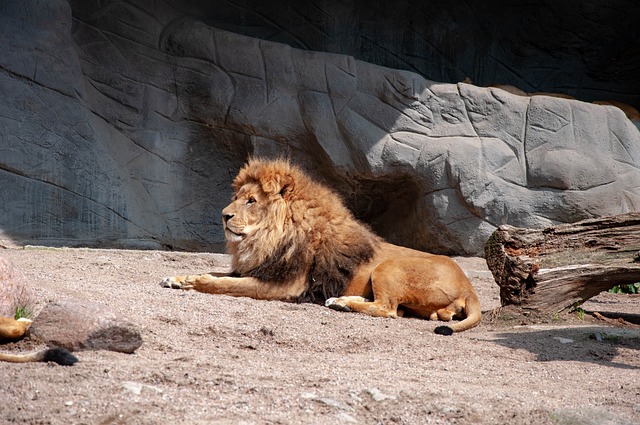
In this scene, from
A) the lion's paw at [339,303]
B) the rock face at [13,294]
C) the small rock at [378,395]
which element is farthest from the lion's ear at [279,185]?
the small rock at [378,395]

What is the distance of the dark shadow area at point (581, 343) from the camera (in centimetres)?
555

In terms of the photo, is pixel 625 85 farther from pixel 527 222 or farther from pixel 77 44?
pixel 77 44

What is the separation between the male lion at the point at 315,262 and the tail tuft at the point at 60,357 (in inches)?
120

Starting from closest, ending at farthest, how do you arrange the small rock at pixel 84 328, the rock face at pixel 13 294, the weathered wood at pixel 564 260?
the small rock at pixel 84 328
the rock face at pixel 13 294
the weathered wood at pixel 564 260

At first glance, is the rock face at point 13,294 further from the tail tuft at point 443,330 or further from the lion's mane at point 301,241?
the tail tuft at point 443,330

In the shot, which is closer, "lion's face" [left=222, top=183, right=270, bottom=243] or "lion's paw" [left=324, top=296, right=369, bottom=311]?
"lion's paw" [left=324, top=296, right=369, bottom=311]

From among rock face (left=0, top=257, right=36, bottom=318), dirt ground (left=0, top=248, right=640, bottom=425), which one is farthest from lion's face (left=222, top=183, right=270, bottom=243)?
rock face (left=0, top=257, right=36, bottom=318)

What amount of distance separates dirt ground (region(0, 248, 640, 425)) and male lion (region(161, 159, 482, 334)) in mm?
248

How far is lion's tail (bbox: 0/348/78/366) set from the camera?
156 inches

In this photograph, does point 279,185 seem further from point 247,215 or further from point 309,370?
point 309,370

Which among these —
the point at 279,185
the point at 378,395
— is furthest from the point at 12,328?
the point at 279,185

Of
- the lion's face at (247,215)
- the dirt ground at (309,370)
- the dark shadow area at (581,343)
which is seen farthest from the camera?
the lion's face at (247,215)

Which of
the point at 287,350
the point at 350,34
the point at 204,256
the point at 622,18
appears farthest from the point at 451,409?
the point at 622,18

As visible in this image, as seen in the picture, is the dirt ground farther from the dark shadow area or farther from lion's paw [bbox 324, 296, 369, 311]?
lion's paw [bbox 324, 296, 369, 311]
